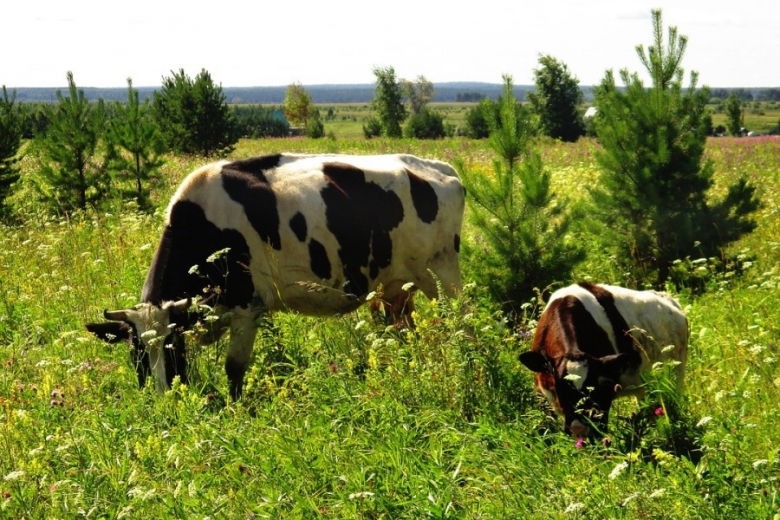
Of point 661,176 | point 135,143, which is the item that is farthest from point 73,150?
point 661,176

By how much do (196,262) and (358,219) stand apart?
1576 millimetres

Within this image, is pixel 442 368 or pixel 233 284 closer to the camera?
pixel 442 368

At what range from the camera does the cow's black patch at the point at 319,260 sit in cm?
662

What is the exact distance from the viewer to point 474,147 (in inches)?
1251

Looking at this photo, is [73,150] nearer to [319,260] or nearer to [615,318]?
[319,260]

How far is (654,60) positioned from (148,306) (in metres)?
7.29

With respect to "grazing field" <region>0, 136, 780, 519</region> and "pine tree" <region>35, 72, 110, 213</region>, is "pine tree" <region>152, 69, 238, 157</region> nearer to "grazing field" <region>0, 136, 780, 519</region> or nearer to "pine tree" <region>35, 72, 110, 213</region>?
"pine tree" <region>35, 72, 110, 213</region>

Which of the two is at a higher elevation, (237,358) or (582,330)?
(582,330)

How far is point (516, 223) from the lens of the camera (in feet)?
27.4

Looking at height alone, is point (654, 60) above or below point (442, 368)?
above

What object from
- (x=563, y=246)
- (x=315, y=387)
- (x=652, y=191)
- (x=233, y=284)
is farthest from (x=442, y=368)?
(x=652, y=191)

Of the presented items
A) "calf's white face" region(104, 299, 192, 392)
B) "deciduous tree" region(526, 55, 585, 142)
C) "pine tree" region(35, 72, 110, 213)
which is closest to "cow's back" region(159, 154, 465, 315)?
"calf's white face" region(104, 299, 192, 392)

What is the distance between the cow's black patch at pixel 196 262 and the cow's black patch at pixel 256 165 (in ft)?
1.89

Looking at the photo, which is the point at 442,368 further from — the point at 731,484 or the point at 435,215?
the point at 435,215
